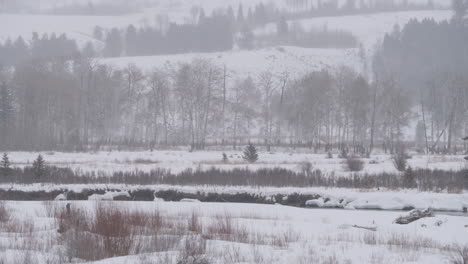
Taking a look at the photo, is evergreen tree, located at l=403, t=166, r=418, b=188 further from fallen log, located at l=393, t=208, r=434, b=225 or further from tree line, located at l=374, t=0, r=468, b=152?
tree line, located at l=374, t=0, r=468, b=152

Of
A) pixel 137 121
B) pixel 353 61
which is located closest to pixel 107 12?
pixel 353 61

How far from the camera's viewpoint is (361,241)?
10.3 metres

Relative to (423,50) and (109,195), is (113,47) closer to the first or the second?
(423,50)

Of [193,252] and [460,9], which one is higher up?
[460,9]

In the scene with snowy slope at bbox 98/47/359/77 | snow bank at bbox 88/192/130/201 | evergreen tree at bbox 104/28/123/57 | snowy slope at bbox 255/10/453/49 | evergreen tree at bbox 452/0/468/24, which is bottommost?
snow bank at bbox 88/192/130/201

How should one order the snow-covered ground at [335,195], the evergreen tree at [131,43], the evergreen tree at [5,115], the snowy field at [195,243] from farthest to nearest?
the evergreen tree at [131,43], the evergreen tree at [5,115], the snow-covered ground at [335,195], the snowy field at [195,243]

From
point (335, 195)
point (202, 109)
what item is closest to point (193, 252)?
point (335, 195)

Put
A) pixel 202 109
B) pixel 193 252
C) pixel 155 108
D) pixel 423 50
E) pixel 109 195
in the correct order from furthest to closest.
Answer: pixel 423 50 → pixel 202 109 → pixel 155 108 → pixel 109 195 → pixel 193 252

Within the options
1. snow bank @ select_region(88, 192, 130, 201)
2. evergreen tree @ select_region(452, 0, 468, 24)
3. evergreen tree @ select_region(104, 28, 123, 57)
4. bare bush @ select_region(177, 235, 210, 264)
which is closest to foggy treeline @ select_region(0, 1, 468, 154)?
snow bank @ select_region(88, 192, 130, 201)

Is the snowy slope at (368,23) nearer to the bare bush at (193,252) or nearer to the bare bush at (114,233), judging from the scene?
the bare bush at (193,252)

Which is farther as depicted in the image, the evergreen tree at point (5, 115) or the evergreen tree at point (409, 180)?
the evergreen tree at point (5, 115)

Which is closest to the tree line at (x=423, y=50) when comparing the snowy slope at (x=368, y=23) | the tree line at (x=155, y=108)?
the snowy slope at (x=368, y=23)

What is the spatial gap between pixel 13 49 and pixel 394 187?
10559 cm

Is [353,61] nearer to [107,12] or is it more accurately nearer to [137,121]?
[137,121]
